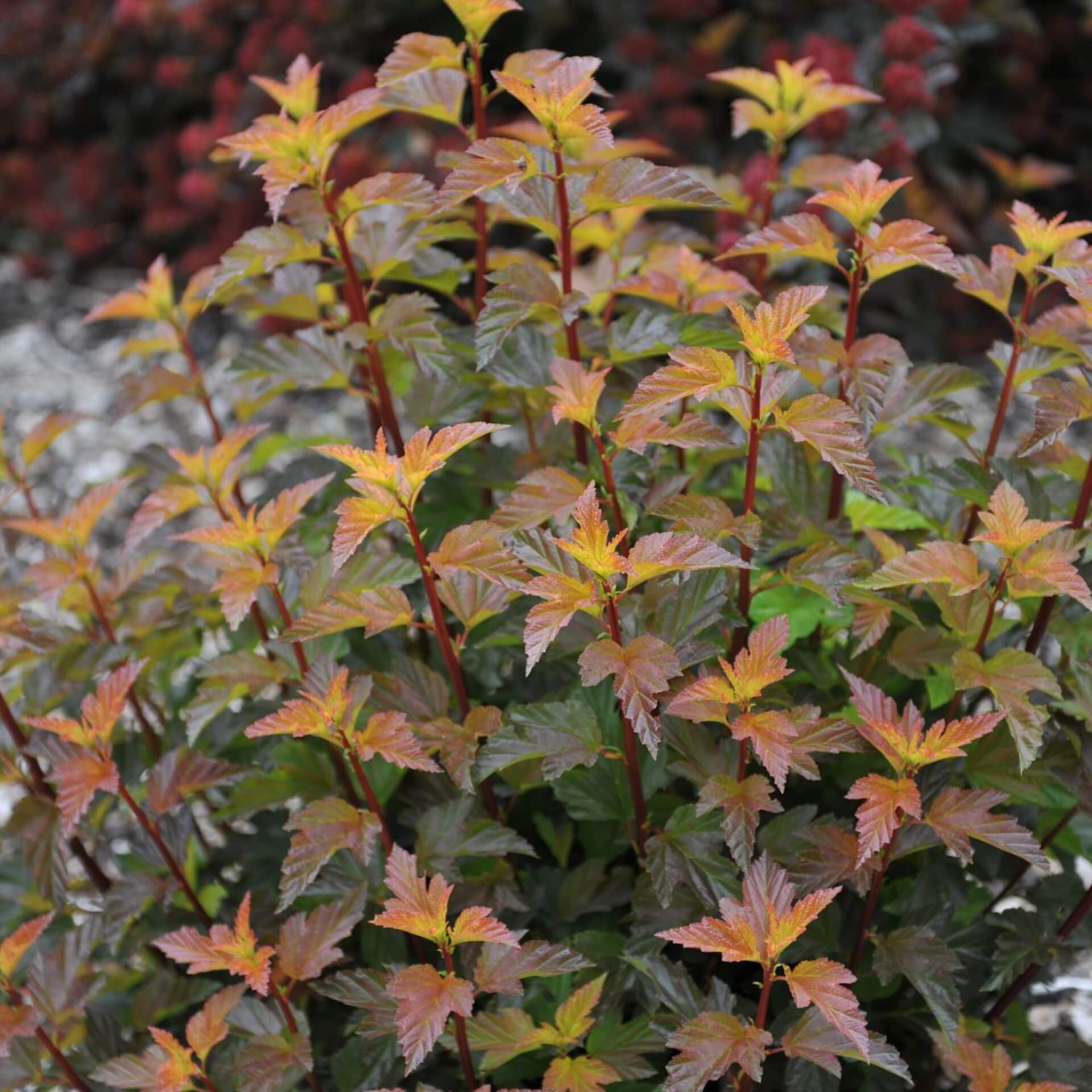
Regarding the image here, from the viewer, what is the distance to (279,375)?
1395 mm

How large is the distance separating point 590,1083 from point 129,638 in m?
0.81

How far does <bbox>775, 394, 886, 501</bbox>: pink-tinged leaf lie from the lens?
1015 mm

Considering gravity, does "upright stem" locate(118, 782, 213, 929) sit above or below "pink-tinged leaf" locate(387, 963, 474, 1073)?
above

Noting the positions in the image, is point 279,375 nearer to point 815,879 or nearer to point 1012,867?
point 815,879

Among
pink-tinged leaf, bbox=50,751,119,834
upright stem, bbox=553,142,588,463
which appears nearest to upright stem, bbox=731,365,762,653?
upright stem, bbox=553,142,588,463

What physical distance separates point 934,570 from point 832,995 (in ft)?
1.27

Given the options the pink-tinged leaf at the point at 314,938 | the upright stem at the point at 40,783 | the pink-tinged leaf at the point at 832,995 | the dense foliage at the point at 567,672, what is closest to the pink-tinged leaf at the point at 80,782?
the dense foliage at the point at 567,672

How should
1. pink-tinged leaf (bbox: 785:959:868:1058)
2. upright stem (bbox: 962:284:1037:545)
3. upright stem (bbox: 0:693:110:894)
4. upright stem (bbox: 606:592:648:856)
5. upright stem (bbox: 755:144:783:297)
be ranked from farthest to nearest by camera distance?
upright stem (bbox: 755:144:783:297) → upright stem (bbox: 0:693:110:894) → upright stem (bbox: 962:284:1037:545) → upright stem (bbox: 606:592:648:856) → pink-tinged leaf (bbox: 785:959:868:1058)

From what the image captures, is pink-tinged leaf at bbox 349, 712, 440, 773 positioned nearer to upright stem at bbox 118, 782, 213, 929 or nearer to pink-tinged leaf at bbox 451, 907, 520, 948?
pink-tinged leaf at bbox 451, 907, 520, 948

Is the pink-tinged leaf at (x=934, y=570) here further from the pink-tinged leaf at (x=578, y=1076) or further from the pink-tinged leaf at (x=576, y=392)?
the pink-tinged leaf at (x=578, y=1076)

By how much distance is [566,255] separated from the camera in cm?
122

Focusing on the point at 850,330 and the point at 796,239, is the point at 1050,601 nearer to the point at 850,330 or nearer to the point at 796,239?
the point at 850,330

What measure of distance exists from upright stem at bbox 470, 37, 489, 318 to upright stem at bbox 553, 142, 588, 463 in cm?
10

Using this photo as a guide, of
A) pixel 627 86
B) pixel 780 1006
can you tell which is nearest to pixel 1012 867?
pixel 780 1006
